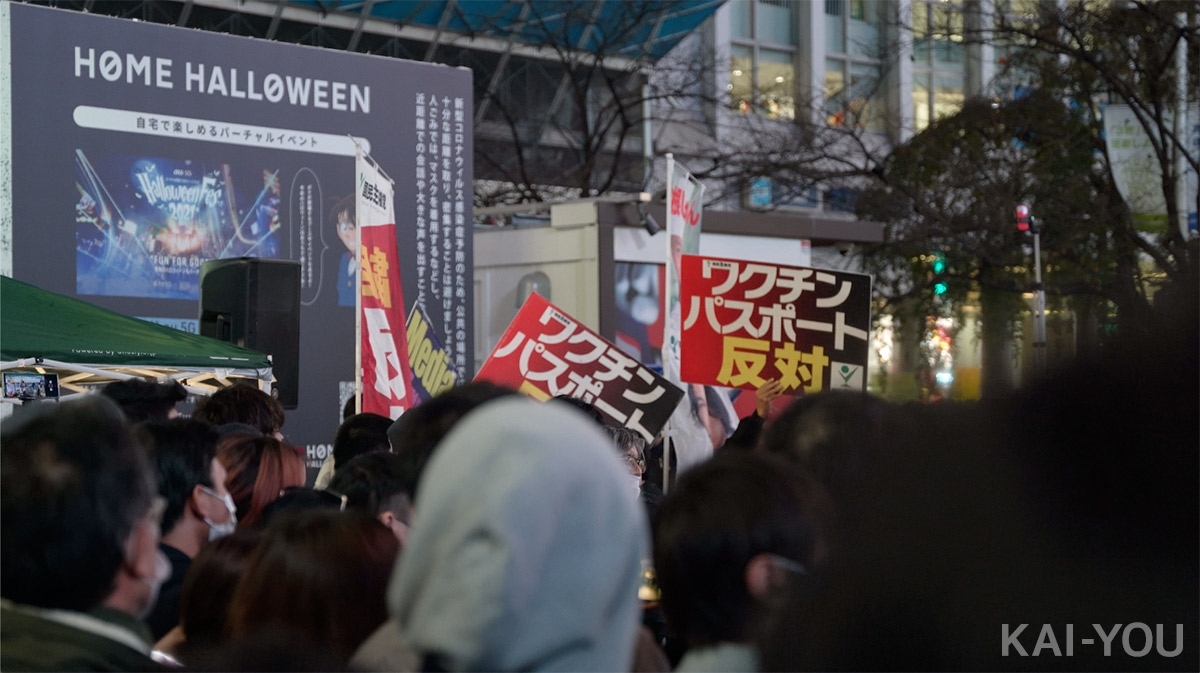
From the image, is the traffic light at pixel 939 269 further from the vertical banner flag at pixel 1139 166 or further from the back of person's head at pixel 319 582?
the back of person's head at pixel 319 582

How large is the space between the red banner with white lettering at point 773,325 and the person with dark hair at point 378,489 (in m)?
3.28

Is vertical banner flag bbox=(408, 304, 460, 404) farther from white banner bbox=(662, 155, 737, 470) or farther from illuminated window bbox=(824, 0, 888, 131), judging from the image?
illuminated window bbox=(824, 0, 888, 131)

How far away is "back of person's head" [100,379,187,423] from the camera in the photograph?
5414 millimetres

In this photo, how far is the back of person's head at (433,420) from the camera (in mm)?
3197

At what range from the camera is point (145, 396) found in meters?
5.52

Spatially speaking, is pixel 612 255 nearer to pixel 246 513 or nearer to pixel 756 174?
pixel 756 174

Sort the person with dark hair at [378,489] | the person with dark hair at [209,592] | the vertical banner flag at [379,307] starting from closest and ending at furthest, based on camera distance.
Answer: the person with dark hair at [209,592]
the person with dark hair at [378,489]
the vertical banner flag at [379,307]

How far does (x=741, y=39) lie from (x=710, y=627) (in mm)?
36110

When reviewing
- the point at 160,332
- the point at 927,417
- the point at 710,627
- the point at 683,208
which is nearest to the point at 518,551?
the point at 710,627

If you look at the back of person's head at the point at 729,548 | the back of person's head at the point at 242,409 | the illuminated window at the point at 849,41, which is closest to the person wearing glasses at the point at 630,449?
the back of person's head at the point at 242,409

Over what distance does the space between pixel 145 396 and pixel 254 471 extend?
147 cm

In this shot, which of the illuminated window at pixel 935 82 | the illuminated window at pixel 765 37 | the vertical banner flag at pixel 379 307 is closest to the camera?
the vertical banner flag at pixel 379 307

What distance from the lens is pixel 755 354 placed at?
7.16 m

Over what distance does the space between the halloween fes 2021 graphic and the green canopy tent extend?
327cm
